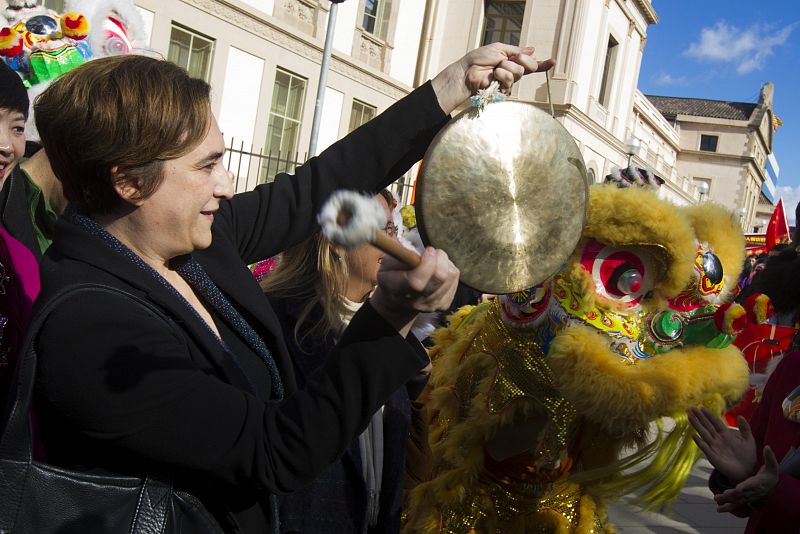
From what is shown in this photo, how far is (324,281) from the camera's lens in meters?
2.21

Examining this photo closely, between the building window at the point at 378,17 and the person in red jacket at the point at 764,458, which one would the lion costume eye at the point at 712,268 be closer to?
the person in red jacket at the point at 764,458

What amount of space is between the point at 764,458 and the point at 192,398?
152 cm

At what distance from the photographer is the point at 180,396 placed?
1176 millimetres

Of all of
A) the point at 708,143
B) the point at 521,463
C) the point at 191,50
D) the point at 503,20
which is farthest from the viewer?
the point at 708,143

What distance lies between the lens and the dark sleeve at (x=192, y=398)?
3.76ft

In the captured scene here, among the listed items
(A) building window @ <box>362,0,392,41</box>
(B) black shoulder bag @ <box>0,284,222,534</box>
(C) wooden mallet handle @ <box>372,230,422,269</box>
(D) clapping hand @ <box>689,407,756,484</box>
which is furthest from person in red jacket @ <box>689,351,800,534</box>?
(A) building window @ <box>362,0,392,41</box>

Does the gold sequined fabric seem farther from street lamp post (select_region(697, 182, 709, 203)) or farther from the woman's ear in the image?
the woman's ear

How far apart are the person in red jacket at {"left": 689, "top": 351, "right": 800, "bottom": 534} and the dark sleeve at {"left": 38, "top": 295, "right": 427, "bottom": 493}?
1.16 metres

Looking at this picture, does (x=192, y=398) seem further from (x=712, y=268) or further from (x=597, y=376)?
(x=712, y=268)

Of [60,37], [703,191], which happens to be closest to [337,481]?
[60,37]

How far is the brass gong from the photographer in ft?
5.05

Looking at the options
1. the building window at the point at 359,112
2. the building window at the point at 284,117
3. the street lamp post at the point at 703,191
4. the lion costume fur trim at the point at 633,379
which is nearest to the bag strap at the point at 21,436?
the lion costume fur trim at the point at 633,379

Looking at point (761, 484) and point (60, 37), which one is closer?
point (761, 484)

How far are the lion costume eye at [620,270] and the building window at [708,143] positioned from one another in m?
55.8
